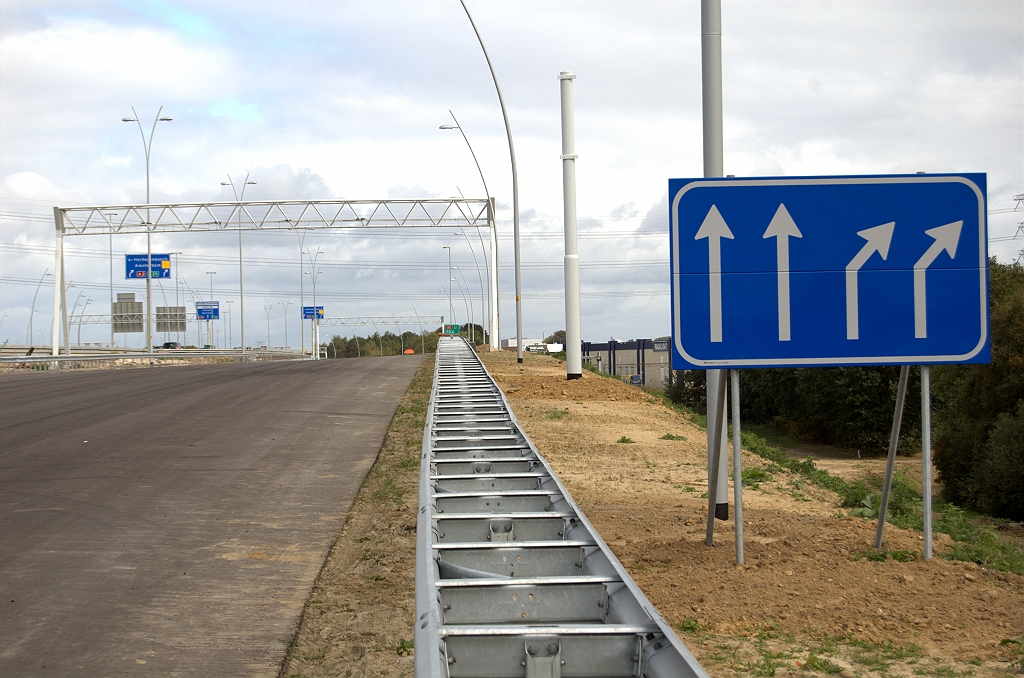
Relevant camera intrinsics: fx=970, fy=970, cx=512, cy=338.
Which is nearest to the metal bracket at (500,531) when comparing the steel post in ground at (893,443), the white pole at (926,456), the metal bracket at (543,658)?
the metal bracket at (543,658)

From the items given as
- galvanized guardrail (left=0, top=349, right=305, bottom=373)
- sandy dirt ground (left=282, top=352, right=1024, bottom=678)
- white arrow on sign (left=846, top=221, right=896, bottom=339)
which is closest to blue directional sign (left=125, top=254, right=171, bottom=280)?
galvanized guardrail (left=0, top=349, right=305, bottom=373)

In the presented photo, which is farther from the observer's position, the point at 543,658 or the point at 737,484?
the point at 737,484

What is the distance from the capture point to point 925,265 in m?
6.57

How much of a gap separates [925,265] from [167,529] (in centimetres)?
714

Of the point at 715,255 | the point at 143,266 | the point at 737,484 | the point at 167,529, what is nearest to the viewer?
the point at 715,255

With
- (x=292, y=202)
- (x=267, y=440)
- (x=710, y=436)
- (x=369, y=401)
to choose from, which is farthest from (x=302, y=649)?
(x=292, y=202)

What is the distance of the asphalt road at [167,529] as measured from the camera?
602 centimetres

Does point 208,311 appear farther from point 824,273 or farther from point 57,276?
point 824,273

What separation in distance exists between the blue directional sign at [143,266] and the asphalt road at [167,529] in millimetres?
44139

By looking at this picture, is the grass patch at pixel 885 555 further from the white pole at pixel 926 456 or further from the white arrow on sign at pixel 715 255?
the white arrow on sign at pixel 715 255

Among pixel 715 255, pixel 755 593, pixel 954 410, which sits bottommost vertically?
pixel 954 410

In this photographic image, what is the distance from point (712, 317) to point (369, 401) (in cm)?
1753

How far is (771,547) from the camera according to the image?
734cm

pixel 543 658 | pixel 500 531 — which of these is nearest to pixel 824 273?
pixel 500 531
